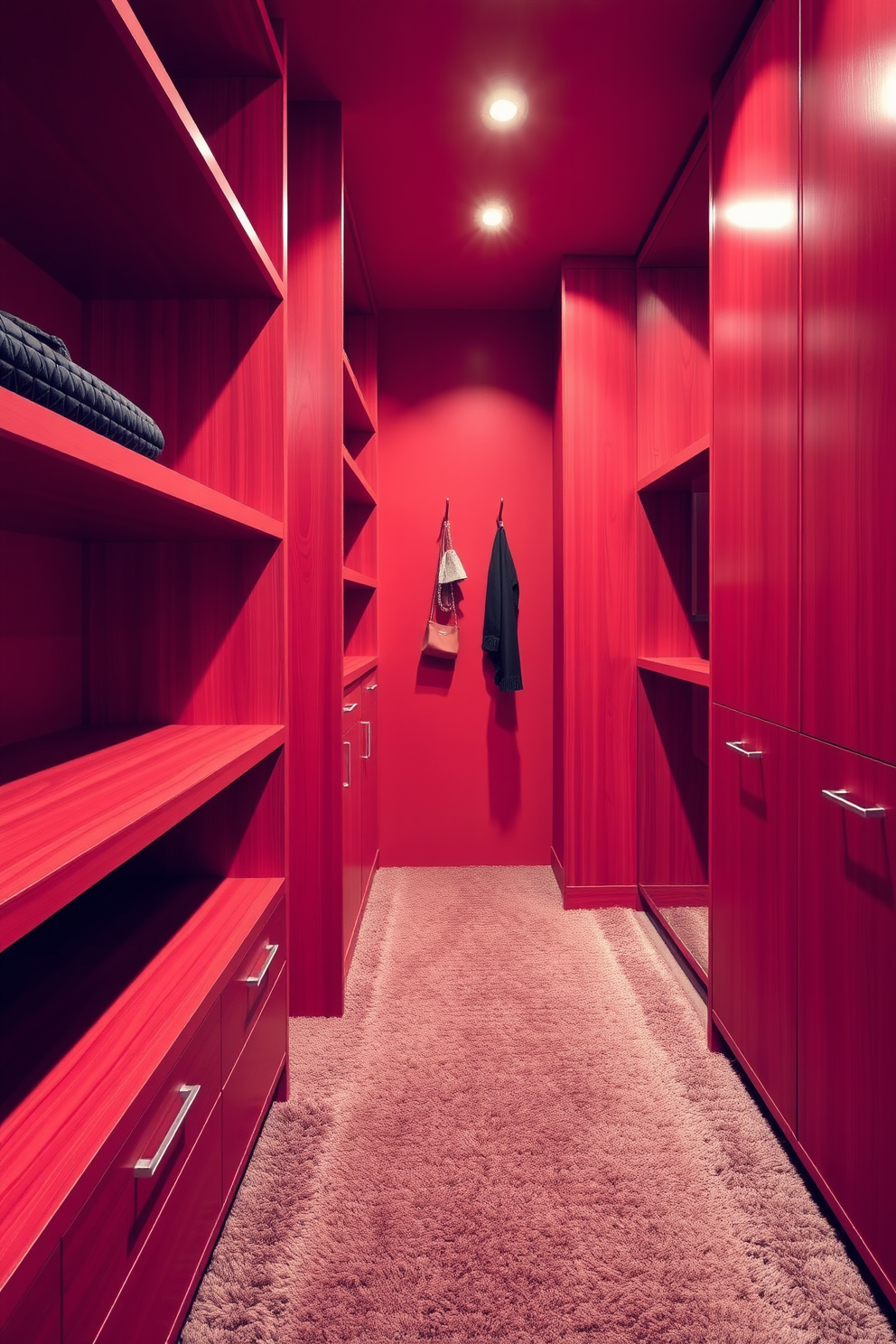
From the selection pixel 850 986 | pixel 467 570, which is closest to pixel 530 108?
pixel 467 570

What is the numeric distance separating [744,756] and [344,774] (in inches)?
41.4

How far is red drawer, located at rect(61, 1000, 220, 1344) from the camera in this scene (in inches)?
28.5

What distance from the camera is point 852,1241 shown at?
1.17 m

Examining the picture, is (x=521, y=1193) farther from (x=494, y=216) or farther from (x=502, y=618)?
(x=494, y=216)

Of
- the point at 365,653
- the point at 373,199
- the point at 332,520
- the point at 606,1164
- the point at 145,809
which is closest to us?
the point at 145,809

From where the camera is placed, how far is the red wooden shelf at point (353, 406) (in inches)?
89.4

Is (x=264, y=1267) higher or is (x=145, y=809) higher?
(x=145, y=809)

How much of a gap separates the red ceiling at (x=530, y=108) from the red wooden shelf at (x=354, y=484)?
0.84 metres

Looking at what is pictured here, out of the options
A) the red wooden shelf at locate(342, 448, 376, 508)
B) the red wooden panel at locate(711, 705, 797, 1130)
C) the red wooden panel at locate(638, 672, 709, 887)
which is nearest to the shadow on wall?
the red wooden panel at locate(638, 672, 709, 887)

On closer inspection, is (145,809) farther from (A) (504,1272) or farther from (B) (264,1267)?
(A) (504,1272)

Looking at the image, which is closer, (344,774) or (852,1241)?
(852,1241)

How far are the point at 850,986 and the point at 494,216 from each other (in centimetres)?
246

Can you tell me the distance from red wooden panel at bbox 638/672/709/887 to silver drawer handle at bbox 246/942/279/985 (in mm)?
1614

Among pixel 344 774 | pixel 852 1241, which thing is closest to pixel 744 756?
pixel 852 1241
